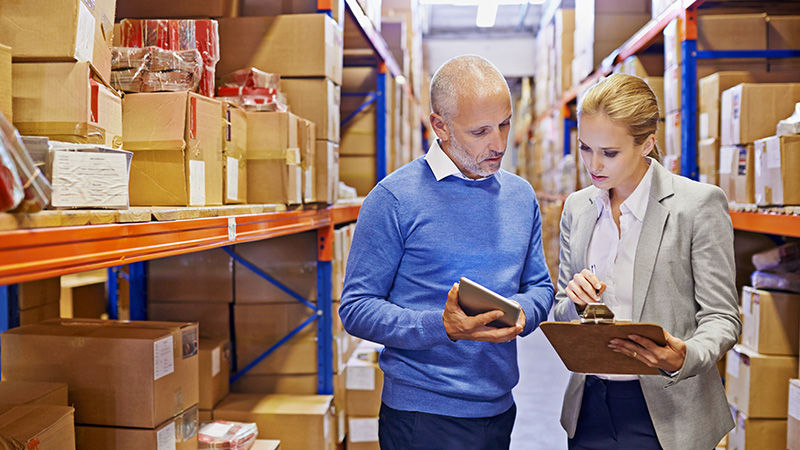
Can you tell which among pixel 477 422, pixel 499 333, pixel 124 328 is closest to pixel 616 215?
pixel 499 333

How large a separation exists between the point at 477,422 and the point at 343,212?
7.69 feet

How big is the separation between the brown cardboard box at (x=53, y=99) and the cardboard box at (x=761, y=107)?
304 cm

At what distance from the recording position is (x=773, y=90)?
3277 mm

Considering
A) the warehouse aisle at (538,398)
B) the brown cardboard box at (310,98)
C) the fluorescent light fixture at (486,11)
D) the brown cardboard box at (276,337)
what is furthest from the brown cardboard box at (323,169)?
the fluorescent light fixture at (486,11)

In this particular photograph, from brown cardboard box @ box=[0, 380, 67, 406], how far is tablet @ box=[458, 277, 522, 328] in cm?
135

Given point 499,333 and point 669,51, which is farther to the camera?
point 669,51

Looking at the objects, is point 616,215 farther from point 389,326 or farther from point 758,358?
point 758,358

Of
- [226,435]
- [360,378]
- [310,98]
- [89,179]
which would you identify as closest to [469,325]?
[89,179]

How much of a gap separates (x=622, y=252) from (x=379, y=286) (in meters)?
0.75

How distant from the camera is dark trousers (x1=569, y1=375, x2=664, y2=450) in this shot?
6.19 feet

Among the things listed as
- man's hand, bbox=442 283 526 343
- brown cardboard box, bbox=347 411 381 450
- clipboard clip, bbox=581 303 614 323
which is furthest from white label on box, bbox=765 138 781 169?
brown cardboard box, bbox=347 411 381 450

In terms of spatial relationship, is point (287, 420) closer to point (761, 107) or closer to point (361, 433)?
point (361, 433)

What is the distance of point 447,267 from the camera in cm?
191

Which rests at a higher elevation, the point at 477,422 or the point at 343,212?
the point at 343,212
